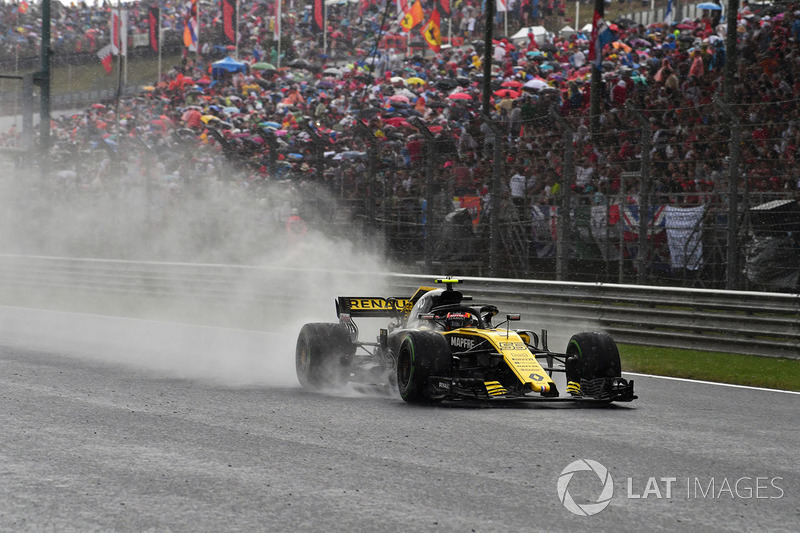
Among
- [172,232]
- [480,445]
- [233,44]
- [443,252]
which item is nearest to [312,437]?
[480,445]

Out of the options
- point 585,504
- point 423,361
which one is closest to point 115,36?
point 423,361

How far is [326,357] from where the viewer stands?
33.9 ft

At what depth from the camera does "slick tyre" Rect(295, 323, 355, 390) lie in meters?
10.3

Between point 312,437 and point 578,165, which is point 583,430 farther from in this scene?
point 578,165

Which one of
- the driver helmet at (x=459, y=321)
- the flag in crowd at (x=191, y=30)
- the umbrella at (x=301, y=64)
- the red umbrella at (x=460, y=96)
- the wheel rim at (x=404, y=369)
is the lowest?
the wheel rim at (x=404, y=369)

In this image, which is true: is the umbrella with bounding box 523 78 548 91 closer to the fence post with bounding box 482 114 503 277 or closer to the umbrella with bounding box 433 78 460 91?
the umbrella with bounding box 433 78 460 91

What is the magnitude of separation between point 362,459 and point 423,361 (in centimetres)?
248

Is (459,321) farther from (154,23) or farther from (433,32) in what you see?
(154,23)

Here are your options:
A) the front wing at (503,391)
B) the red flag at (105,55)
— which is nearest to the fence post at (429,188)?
the front wing at (503,391)

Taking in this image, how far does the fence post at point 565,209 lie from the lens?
15.6m

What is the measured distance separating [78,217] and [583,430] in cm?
1975

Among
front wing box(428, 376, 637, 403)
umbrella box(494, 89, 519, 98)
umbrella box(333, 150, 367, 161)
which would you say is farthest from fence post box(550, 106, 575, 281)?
umbrella box(494, 89, 519, 98)

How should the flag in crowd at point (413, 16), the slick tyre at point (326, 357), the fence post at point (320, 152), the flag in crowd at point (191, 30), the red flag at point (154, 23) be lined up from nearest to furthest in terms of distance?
the slick tyre at point (326, 357) < the fence post at point (320, 152) < the flag in crowd at point (413, 16) < the red flag at point (154, 23) < the flag in crowd at point (191, 30)

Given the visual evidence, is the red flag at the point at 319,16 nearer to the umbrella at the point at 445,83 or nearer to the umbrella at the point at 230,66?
the umbrella at the point at 230,66
